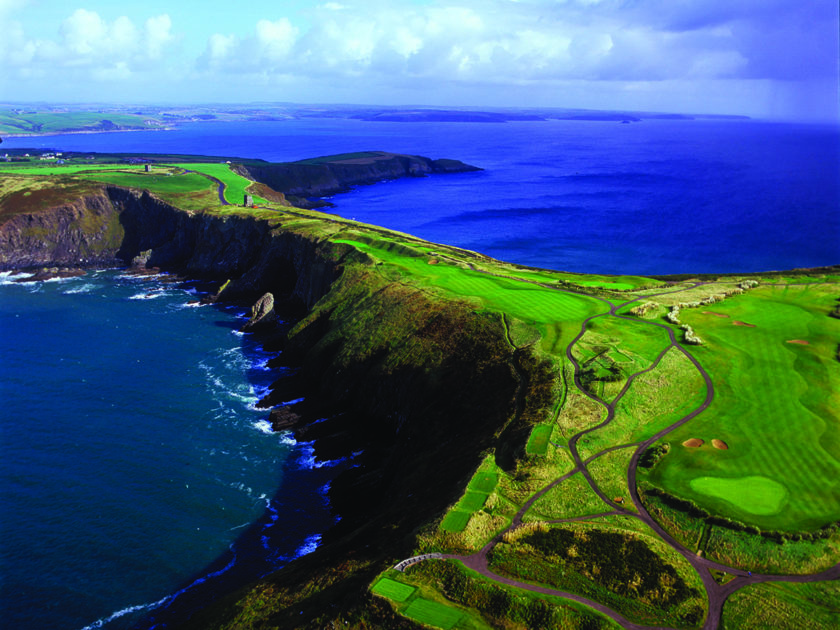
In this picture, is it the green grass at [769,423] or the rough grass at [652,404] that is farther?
the rough grass at [652,404]

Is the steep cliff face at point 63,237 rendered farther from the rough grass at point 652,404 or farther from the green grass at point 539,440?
the rough grass at point 652,404

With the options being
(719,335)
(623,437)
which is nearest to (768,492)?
(623,437)

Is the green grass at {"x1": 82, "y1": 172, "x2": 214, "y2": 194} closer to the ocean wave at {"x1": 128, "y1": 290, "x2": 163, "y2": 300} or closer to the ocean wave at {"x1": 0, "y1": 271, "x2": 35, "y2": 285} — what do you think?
the ocean wave at {"x1": 0, "y1": 271, "x2": 35, "y2": 285}

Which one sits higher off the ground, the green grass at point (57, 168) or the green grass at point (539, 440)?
the green grass at point (57, 168)

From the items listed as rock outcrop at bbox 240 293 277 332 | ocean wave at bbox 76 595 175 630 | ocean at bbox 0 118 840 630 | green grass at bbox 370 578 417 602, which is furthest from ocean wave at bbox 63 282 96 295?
green grass at bbox 370 578 417 602

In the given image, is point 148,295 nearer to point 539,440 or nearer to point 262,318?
point 262,318

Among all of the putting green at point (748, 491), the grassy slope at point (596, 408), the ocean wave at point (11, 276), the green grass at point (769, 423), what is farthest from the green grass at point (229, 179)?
the putting green at point (748, 491)

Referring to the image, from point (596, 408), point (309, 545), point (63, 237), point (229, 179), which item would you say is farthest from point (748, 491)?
point (229, 179)
